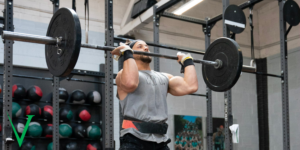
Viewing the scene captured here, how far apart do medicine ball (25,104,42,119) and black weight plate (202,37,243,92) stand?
3239 millimetres

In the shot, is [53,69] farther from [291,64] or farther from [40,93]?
[291,64]

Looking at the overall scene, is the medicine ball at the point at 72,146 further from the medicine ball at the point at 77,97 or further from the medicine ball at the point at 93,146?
the medicine ball at the point at 77,97

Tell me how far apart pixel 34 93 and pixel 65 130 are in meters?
0.77

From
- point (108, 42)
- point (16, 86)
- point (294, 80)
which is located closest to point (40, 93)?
point (16, 86)

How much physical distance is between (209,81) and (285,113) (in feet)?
5.97

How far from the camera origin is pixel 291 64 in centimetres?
732

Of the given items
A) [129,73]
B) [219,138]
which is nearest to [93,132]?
[219,138]

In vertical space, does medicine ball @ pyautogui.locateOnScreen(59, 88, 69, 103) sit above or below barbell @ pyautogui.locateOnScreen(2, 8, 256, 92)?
below

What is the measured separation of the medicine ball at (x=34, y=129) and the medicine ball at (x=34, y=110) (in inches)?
5.6

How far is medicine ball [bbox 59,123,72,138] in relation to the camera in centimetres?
533

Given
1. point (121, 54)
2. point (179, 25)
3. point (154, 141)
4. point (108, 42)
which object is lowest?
point (154, 141)

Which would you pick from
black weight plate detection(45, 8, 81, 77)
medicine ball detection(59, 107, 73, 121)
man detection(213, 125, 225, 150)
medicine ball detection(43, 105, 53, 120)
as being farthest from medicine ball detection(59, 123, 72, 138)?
black weight plate detection(45, 8, 81, 77)

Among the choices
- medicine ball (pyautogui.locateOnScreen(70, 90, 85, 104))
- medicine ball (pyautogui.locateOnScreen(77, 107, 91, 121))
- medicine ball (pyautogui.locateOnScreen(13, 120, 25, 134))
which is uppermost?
medicine ball (pyautogui.locateOnScreen(70, 90, 85, 104))

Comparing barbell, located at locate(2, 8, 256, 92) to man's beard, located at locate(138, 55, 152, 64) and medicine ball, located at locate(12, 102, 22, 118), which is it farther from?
medicine ball, located at locate(12, 102, 22, 118)
